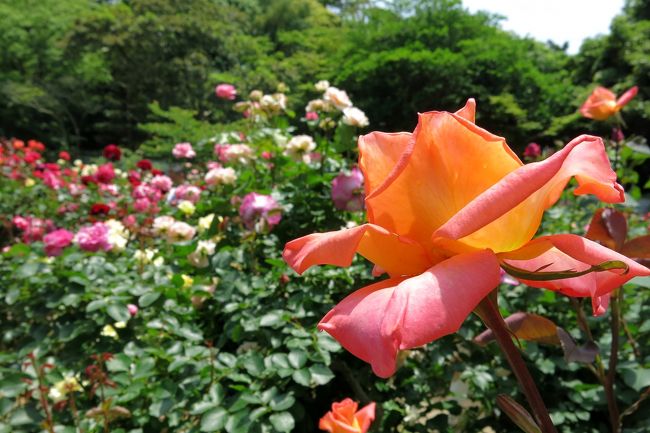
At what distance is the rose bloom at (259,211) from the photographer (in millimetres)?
1490

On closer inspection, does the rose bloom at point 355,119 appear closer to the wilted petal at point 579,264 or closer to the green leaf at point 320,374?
the green leaf at point 320,374

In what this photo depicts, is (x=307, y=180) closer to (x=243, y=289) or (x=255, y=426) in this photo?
(x=243, y=289)

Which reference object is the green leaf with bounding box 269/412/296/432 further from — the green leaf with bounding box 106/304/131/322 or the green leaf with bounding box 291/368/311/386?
the green leaf with bounding box 106/304/131/322

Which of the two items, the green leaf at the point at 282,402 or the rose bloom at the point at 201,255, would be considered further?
the rose bloom at the point at 201,255

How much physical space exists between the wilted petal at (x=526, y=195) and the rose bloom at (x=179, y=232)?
1.56 m

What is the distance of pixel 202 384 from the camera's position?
3.69ft

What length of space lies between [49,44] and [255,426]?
1710cm

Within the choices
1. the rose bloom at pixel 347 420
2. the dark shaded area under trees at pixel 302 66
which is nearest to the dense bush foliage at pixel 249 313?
the rose bloom at pixel 347 420

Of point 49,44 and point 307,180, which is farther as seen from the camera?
point 49,44

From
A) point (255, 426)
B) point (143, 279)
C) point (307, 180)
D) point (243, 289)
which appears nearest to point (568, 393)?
point (255, 426)

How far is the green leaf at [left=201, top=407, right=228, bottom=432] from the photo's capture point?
931 millimetres

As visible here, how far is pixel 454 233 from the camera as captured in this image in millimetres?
297

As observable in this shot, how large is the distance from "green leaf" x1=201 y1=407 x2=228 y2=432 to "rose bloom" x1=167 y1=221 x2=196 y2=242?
901 millimetres

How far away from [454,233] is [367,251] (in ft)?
0.23
